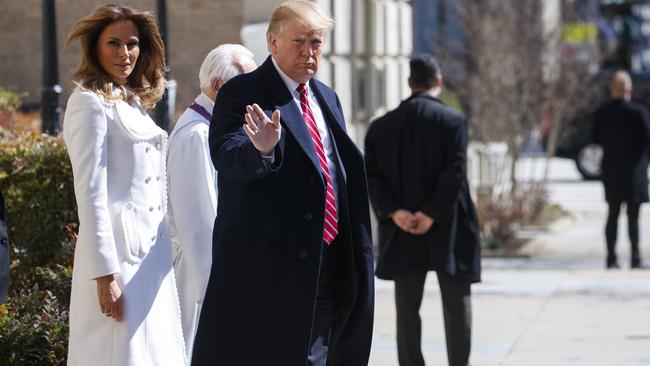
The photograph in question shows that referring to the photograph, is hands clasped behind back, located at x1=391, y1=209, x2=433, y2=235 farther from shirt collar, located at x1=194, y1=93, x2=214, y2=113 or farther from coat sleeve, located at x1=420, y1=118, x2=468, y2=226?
shirt collar, located at x1=194, y1=93, x2=214, y2=113

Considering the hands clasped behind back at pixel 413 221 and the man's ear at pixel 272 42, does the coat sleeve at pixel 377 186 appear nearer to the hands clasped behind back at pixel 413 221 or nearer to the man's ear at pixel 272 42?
the hands clasped behind back at pixel 413 221

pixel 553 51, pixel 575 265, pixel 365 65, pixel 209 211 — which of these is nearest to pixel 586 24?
pixel 553 51

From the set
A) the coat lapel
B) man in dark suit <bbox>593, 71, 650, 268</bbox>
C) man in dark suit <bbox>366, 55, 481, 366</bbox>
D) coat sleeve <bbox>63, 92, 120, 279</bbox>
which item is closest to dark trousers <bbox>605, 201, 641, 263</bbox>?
man in dark suit <bbox>593, 71, 650, 268</bbox>

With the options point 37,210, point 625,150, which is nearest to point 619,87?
point 625,150

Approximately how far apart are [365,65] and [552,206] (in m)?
5.02

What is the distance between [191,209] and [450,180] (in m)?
2.31

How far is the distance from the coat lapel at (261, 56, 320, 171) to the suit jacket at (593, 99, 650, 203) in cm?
967

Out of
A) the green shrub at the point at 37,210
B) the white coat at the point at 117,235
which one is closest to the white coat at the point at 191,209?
the white coat at the point at 117,235

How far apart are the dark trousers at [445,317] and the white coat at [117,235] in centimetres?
A: 312

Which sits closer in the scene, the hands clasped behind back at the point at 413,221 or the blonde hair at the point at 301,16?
the blonde hair at the point at 301,16

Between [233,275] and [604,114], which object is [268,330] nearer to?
[233,275]

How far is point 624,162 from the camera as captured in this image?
1457cm

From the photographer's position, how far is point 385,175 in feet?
27.8

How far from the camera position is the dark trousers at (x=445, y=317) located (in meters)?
8.34
